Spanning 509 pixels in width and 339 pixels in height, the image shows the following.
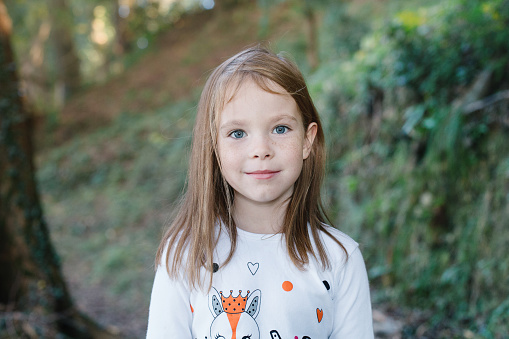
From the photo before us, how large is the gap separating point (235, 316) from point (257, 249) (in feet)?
0.80

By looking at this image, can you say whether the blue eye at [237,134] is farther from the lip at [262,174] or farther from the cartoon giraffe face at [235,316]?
the cartoon giraffe face at [235,316]

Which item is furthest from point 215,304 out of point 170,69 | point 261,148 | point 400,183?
point 170,69

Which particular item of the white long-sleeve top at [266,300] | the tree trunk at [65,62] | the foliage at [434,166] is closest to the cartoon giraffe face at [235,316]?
the white long-sleeve top at [266,300]

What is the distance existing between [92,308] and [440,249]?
4.89 m

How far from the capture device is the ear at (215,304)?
152 cm

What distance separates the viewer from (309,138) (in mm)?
1681

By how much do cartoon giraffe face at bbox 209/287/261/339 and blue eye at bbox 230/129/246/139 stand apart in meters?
0.55

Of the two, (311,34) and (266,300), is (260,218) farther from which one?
(311,34)

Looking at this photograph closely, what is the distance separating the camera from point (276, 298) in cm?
152

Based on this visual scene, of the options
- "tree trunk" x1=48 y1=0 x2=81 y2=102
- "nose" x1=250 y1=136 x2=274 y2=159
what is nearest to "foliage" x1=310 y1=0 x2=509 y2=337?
"nose" x1=250 y1=136 x2=274 y2=159

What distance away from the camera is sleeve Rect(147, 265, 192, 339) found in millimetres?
1525

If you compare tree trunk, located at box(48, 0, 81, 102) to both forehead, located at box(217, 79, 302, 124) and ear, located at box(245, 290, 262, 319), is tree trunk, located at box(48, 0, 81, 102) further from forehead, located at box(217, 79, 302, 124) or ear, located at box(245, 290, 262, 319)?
ear, located at box(245, 290, 262, 319)

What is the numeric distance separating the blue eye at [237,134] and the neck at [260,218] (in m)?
0.26

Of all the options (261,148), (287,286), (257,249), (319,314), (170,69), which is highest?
(170,69)
